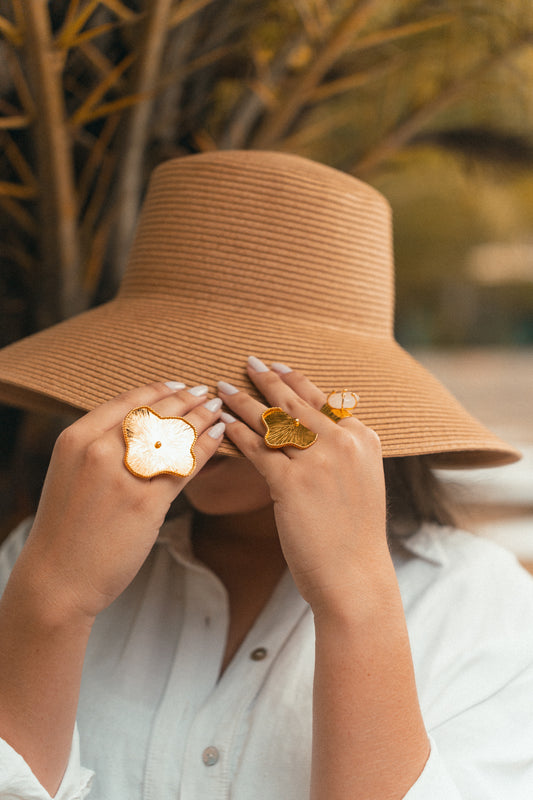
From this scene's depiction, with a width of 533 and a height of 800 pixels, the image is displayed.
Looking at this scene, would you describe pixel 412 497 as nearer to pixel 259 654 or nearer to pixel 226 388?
pixel 259 654

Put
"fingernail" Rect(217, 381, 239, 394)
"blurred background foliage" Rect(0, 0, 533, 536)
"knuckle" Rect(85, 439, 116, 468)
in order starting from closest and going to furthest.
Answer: "knuckle" Rect(85, 439, 116, 468) < "fingernail" Rect(217, 381, 239, 394) < "blurred background foliage" Rect(0, 0, 533, 536)

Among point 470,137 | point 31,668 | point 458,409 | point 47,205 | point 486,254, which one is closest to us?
point 31,668

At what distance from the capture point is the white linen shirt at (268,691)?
0.91 m

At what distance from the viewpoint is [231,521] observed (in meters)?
1.28

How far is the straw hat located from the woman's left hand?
0.08 meters

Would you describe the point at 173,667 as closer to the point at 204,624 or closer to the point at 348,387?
the point at 204,624

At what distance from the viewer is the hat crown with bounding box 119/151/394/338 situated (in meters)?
1.01

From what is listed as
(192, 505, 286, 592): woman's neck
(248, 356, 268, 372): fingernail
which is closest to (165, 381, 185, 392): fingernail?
(248, 356, 268, 372): fingernail

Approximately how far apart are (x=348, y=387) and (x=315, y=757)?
19.6 inches

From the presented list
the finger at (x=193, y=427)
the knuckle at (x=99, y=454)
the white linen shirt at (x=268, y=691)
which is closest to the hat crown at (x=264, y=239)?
the finger at (x=193, y=427)

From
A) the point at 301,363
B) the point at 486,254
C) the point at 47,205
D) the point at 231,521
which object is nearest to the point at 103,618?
the point at 231,521

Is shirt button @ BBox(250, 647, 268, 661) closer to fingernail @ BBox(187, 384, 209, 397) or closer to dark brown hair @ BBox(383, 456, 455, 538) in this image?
dark brown hair @ BBox(383, 456, 455, 538)

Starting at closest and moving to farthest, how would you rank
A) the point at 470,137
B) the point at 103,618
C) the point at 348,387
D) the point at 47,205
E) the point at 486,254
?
the point at 348,387, the point at 103,618, the point at 47,205, the point at 470,137, the point at 486,254

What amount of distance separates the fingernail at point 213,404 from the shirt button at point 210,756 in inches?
20.7
